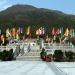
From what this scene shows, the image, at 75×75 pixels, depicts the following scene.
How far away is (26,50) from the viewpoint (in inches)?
1780

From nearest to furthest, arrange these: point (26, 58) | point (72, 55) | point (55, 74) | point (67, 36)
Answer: point (55, 74)
point (72, 55)
point (26, 58)
point (67, 36)

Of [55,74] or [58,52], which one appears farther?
[58,52]

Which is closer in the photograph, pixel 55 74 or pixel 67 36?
pixel 55 74

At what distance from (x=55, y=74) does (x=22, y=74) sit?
1.94 metres


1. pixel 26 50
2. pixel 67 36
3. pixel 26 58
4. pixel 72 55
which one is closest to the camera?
pixel 72 55

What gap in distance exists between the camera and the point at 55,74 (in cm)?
2030

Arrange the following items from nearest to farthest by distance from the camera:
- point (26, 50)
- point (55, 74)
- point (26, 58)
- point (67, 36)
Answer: point (55, 74), point (26, 58), point (26, 50), point (67, 36)

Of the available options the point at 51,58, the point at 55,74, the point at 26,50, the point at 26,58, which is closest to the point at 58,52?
the point at 51,58

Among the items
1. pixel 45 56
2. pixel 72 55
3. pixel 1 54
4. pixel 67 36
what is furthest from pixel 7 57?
pixel 67 36

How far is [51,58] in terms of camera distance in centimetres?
3491

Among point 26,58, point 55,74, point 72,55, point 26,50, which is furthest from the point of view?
point 26,50

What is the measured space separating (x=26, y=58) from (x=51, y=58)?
383 centimetres

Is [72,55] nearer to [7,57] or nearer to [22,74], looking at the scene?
[7,57]

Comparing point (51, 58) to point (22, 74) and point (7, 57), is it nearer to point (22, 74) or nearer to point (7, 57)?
point (7, 57)
